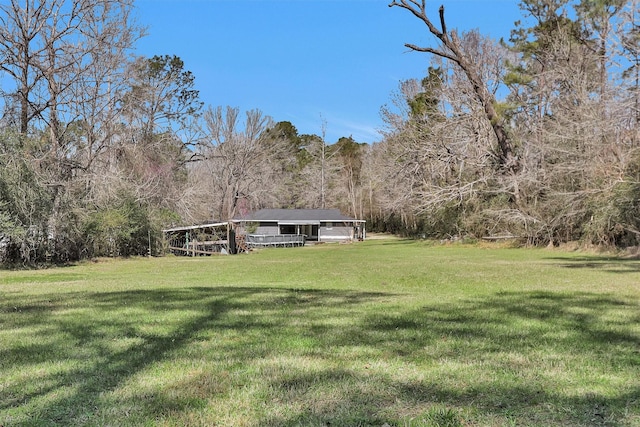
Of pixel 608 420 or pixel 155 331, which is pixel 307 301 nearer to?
pixel 155 331

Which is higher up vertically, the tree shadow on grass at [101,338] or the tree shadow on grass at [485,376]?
the tree shadow on grass at [101,338]

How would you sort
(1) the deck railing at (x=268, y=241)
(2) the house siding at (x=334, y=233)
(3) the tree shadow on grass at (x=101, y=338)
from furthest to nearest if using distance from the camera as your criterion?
1. (2) the house siding at (x=334, y=233)
2. (1) the deck railing at (x=268, y=241)
3. (3) the tree shadow on grass at (x=101, y=338)

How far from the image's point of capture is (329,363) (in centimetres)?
416

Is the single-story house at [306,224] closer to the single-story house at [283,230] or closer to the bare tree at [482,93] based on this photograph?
the single-story house at [283,230]

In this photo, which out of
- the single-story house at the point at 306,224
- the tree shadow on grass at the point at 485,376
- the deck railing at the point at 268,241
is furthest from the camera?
the single-story house at the point at 306,224

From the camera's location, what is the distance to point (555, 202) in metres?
27.3

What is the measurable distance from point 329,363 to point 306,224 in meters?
51.4

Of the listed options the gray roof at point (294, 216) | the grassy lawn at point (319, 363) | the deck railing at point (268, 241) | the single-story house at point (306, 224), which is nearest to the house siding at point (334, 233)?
the single-story house at point (306, 224)

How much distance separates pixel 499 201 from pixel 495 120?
17.1ft

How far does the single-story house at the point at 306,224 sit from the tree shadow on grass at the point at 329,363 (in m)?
45.6

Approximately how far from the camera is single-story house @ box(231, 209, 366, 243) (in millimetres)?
54094

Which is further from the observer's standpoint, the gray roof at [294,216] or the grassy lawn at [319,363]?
the gray roof at [294,216]

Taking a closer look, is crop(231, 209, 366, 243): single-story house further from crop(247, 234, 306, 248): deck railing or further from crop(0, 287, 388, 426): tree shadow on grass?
crop(0, 287, 388, 426): tree shadow on grass

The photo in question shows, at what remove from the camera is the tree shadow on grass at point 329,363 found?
3.11m
